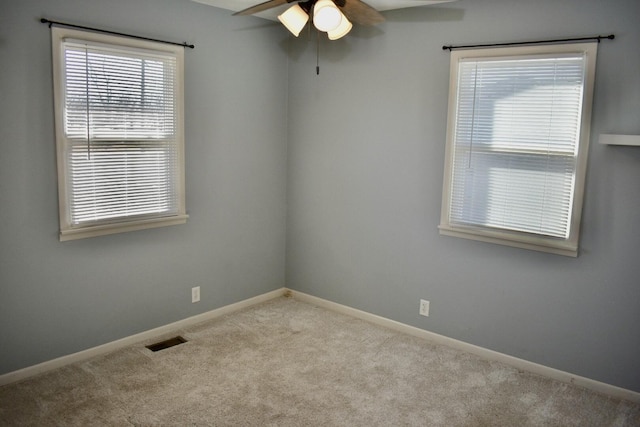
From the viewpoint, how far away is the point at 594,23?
9.92 ft

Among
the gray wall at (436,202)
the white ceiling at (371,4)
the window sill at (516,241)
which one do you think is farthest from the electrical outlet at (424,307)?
the white ceiling at (371,4)

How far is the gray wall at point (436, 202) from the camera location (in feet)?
10.0

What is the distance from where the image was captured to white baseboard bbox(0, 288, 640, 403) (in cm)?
316

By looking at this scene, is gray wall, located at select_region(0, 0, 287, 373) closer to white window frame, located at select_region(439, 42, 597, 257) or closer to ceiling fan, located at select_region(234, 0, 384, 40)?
ceiling fan, located at select_region(234, 0, 384, 40)

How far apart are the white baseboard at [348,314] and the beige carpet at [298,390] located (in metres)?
0.06

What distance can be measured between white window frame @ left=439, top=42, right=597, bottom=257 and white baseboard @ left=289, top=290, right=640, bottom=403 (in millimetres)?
789

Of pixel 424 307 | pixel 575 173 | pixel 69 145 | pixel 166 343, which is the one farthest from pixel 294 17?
pixel 166 343

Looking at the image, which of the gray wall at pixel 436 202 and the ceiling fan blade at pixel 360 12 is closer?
the ceiling fan blade at pixel 360 12

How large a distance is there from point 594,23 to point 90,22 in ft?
10.0

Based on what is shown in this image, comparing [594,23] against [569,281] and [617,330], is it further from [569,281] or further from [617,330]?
[617,330]

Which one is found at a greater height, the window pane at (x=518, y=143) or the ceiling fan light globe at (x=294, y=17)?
the ceiling fan light globe at (x=294, y=17)

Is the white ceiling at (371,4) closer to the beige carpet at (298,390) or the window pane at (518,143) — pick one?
the window pane at (518,143)

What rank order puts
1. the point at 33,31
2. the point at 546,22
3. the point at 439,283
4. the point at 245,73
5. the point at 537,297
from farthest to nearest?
the point at 245,73, the point at 439,283, the point at 537,297, the point at 546,22, the point at 33,31

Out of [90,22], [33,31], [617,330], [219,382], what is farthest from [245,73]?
[617,330]
